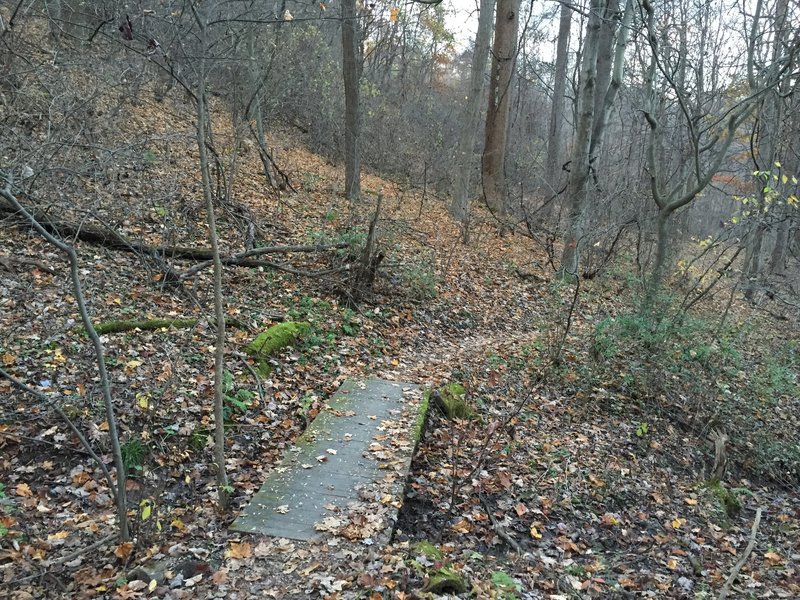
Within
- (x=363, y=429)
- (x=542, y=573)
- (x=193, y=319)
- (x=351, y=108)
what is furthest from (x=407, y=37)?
(x=542, y=573)

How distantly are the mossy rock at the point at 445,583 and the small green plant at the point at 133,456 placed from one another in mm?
2644

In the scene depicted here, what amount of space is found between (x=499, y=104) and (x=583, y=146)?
18.6ft

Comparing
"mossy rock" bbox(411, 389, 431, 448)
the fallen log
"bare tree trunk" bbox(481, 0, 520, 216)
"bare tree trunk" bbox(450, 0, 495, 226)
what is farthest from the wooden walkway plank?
"bare tree trunk" bbox(481, 0, 520, 216)

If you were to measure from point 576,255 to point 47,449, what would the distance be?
1107 centimetres

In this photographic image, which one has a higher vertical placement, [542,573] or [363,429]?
[363,429]

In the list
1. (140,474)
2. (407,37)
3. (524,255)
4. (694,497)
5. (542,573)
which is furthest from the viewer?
(407,37)

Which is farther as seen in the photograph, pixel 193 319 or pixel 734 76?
pixel 734 76

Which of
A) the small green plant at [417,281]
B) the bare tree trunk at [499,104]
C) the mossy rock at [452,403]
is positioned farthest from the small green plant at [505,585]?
the bare tree trunk at [499,104]

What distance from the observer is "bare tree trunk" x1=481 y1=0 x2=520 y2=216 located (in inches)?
651

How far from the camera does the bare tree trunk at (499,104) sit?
16.5 meters

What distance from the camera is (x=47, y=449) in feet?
15.9

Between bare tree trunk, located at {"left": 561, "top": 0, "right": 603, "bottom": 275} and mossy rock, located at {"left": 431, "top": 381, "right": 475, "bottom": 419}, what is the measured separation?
20.0ft

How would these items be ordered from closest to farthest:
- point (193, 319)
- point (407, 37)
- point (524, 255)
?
point (193, 319)
point (524, 255)
point (407, 37)

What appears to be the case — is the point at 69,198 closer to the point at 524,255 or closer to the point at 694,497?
the point at 694,497
